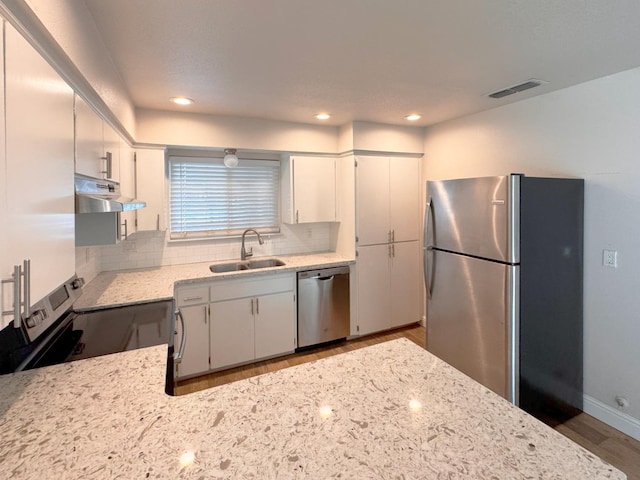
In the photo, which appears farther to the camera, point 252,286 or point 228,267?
point 228,267

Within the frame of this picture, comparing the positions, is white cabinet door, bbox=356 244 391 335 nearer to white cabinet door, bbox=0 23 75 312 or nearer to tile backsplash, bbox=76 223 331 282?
tile backsplash, bbox=76 223 331 282

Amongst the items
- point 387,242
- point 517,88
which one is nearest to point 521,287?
point 517,88

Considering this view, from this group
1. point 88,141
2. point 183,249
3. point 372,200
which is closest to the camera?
point 88,141

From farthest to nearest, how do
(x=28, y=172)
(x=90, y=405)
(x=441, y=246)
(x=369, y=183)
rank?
(x=369, y=183), (x=441, y=246), (x=90, y=405), (x=28, y=172)

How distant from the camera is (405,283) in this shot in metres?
3.84

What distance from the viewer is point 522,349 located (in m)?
2.21

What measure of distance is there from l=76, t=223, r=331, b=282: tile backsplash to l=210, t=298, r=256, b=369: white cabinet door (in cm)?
73

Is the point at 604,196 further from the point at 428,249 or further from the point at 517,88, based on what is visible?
the point at 428,249

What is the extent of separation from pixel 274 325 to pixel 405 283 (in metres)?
1.62

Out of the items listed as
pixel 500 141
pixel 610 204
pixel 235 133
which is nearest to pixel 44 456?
pixel 235 133

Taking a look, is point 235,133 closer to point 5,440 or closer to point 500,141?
point 500,141

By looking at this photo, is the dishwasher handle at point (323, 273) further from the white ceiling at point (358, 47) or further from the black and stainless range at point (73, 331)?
the white ceiling at point (358, 47)

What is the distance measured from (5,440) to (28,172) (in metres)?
0.71

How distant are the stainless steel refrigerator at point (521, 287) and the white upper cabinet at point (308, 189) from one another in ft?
4.86
